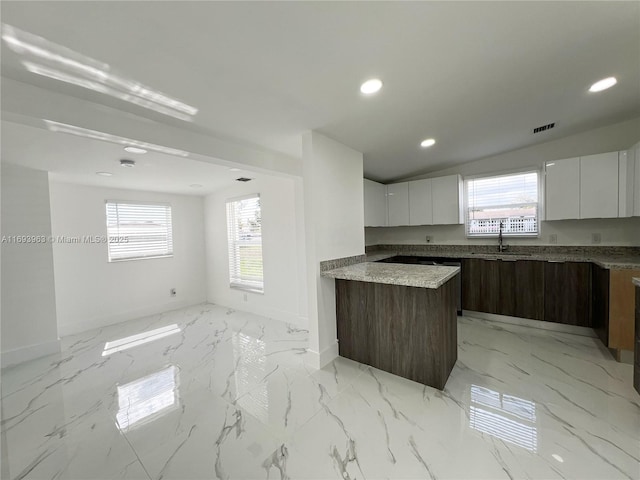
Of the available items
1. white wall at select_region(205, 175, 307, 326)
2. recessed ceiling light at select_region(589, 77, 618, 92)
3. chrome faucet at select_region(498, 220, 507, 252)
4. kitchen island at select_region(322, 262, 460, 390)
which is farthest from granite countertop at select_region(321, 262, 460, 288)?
chrome faucet at select_region(498, 220, 507, 252)

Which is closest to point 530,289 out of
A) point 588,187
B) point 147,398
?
point 588,187

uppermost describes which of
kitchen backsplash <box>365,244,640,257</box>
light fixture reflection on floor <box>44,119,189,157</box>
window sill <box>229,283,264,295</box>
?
light fixture reflection on floor <box>44,119,189,157</box>

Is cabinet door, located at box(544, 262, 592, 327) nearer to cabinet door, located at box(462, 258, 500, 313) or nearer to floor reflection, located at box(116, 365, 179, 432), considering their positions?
cabinet door, located at box(462, 258, 500, 313)

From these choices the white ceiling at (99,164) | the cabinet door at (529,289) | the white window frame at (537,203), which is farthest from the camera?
the white window frame at (537,203)

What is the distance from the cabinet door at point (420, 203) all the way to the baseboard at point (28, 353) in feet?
17.0

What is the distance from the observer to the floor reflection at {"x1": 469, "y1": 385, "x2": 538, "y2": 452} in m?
1.59

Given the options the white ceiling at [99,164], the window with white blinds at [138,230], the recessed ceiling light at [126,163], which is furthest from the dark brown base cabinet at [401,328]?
the window with white blinds at [138,230]

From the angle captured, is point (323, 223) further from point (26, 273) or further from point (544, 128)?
point (26, 273)

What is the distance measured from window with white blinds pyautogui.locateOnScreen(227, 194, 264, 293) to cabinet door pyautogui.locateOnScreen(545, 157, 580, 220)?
406 cm

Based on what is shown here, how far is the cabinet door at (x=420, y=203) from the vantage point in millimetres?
4176

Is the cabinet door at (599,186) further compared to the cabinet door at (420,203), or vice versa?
the cabinet door at (420,203)

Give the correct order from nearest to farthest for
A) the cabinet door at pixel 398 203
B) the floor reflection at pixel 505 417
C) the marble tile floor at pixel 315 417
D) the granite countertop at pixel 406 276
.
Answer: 1. the marble tile floor at pixel 315 417
2. the floor reflection at pixel 505 417
3. the granite countertop at pixel 406 276
4. the cabinet door at pixel 398 203

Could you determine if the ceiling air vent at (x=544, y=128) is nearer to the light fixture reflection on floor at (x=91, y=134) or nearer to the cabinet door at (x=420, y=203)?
the cabinet door at (x=420, y=203)

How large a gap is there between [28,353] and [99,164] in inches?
90.1
